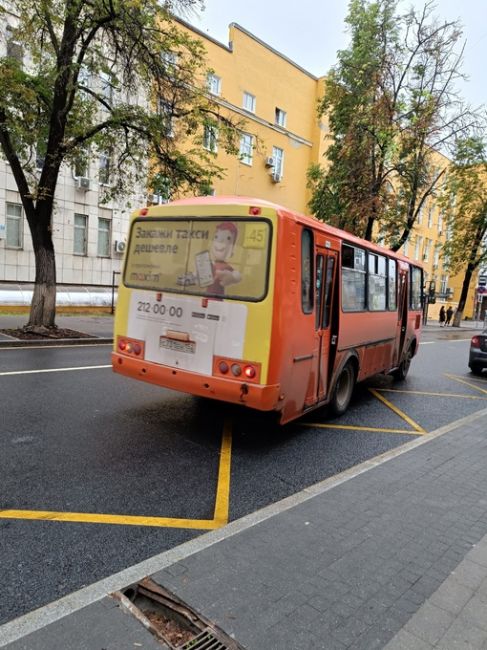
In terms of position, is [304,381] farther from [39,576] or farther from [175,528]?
[39,576]

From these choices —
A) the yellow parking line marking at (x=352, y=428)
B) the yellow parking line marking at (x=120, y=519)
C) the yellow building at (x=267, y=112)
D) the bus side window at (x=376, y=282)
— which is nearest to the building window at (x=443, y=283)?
the yellow building at (x=267, y=112)

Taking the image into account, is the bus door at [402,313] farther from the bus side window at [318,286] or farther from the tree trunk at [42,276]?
the tree trunk at [42,276]

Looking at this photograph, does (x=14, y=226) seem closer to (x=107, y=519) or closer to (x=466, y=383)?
(x=466, y=383)

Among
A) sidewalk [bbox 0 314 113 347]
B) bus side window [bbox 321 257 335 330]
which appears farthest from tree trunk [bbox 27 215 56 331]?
bus side window [bbox 321 257 335 330]

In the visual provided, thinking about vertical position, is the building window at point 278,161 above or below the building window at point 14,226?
above

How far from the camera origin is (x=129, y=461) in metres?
4.86

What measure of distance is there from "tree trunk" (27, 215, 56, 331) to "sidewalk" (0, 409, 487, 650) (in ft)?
35.6

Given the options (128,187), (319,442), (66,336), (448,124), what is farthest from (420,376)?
(448,124)

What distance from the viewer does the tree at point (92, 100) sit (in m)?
10.9

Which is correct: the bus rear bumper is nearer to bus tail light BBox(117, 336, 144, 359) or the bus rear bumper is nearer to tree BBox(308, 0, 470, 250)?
bus tail light BBox(117, 336, 144, 359)

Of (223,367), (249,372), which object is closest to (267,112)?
(223,367)

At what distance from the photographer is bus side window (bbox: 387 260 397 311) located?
353 inches

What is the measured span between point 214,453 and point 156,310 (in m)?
1.81

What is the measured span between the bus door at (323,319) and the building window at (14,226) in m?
18.1
